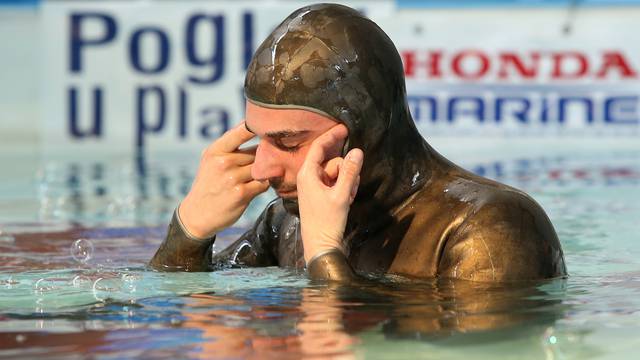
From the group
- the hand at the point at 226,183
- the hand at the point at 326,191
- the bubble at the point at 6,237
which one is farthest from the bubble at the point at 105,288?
the bubble at the point at 6,237

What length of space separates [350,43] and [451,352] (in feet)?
3.62

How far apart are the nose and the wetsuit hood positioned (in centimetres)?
14

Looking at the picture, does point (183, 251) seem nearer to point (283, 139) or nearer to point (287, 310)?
point (283, 139)

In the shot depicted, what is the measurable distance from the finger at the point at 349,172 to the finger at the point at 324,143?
7cm

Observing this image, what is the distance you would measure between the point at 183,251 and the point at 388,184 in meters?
0.83

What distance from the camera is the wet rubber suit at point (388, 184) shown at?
3.59 meters

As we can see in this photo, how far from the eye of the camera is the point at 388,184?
12.4ft

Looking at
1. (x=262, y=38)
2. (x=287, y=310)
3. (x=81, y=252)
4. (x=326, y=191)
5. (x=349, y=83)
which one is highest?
(x=262, y=38)

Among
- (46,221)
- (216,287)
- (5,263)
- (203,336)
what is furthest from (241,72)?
(203,336)

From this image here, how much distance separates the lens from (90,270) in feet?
14.5

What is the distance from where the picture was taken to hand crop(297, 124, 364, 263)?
11.6ft

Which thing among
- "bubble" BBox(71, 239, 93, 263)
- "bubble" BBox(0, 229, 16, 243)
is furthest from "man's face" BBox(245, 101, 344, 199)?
"bubble" BBox(0, 229, 16, 243)

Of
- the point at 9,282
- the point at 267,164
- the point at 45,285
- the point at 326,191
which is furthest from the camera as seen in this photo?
the point at 9,282

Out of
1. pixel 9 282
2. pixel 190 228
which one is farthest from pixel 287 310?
pixel 9 282
